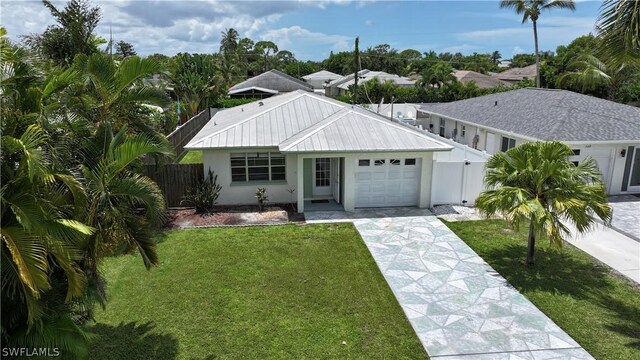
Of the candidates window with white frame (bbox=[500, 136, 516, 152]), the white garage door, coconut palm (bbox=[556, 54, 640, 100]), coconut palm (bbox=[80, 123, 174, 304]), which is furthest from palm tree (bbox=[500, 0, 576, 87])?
coconut palm (bbox=[80, 123, 174, 304])

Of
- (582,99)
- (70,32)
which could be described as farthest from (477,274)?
(582,99)

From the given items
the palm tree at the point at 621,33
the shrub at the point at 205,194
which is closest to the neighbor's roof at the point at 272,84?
the shrub at the point at 205,194

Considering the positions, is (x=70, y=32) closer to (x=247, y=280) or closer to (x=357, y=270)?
(x=247, y=280)

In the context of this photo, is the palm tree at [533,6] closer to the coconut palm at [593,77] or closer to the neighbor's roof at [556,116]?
the coconut palm at [593,77]

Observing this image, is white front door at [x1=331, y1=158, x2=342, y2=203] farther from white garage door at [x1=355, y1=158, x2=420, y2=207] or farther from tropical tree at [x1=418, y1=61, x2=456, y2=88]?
tropical tree at [x1=418, y1=61, x2=456, y2=88]

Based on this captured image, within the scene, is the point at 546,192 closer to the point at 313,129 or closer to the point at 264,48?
the point at 313,129

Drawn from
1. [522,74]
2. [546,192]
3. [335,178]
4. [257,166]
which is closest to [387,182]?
[335,178]
